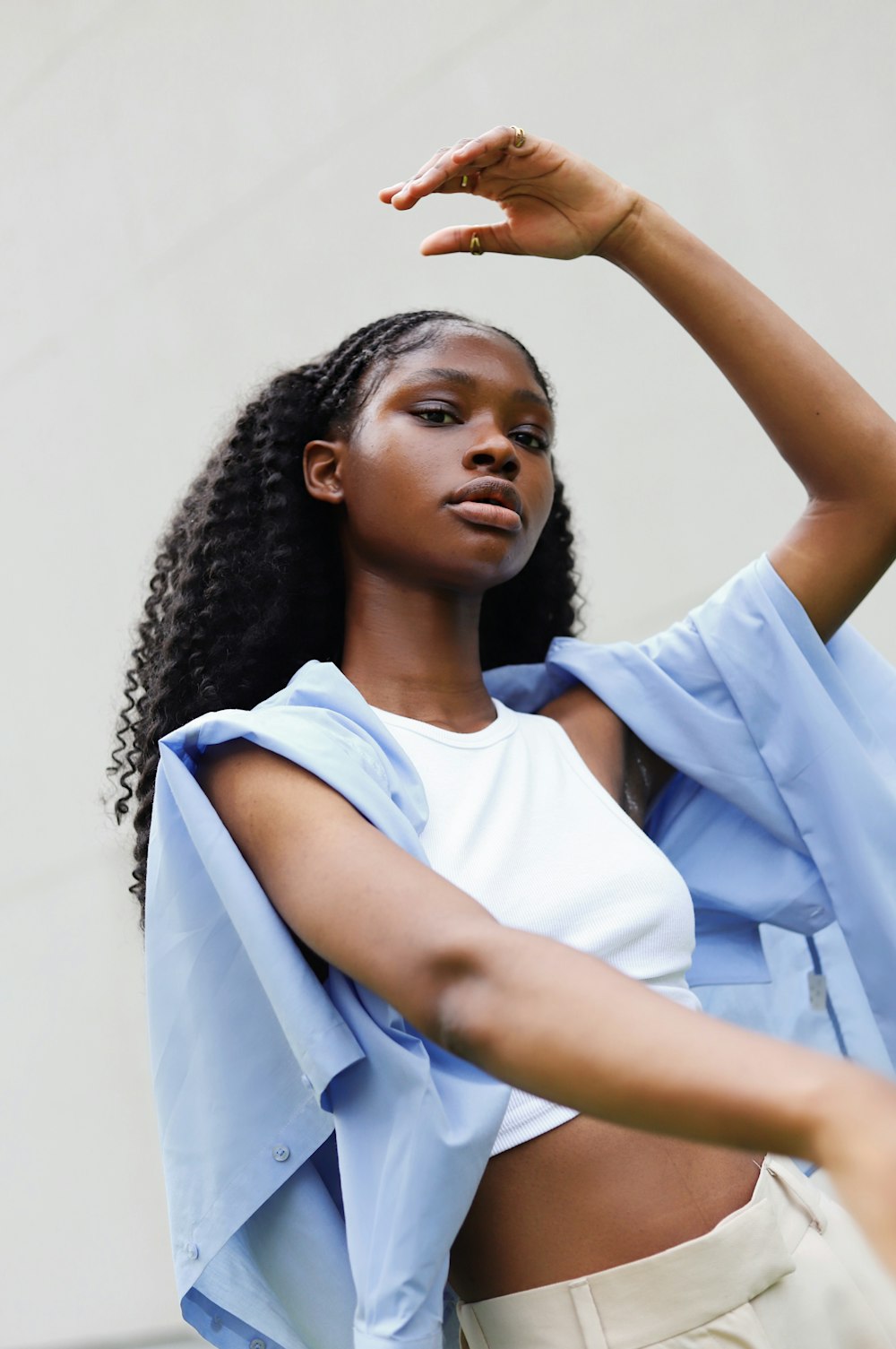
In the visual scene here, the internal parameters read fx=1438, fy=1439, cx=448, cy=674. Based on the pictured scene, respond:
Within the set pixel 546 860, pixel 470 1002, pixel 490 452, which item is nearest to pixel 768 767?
pixel 546 860

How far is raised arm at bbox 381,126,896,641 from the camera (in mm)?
1444

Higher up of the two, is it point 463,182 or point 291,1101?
point 463,182

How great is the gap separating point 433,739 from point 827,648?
1.49ft

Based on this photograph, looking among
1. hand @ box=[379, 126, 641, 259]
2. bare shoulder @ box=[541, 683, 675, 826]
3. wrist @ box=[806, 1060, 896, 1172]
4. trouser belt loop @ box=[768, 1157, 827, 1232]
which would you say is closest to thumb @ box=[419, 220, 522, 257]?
hand @ box=[379, 126, 641, 259]

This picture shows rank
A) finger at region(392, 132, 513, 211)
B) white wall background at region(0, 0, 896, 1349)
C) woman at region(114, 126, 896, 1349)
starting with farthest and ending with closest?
white wall background at region(0, 0, 896, 1349) < finger at region(392, 132, 513, 211) < woman at region(114, 126, 896, 1349)

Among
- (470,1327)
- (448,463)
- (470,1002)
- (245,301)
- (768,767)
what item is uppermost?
(245,301)

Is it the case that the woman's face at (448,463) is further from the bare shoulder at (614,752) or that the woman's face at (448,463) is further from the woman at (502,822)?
the bare shoulder at (614,752)

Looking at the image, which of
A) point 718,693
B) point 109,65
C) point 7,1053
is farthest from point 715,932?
point 109,65

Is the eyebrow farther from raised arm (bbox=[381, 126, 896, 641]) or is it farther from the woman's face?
raised arm (bbox=[381, 126, 896, 641])

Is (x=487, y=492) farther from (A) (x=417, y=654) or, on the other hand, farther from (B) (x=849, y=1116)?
(B) (x=849, y=1116)

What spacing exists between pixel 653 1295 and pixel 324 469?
898 millimetres

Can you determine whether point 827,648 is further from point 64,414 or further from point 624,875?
point 64,414

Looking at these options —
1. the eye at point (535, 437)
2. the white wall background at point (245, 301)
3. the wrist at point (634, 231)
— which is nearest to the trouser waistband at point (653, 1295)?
the eye at point (535, 437)

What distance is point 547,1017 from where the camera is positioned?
0.77 m
